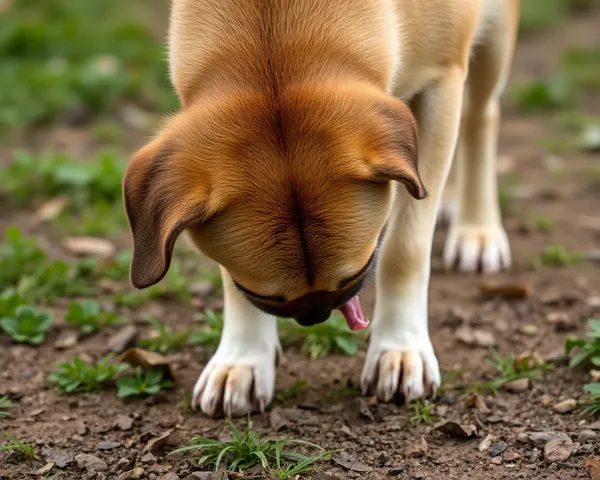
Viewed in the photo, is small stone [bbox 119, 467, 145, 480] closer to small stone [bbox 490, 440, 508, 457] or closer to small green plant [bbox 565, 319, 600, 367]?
small stone [bbox 490, 440, 508, 457]

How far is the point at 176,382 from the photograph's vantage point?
379cm

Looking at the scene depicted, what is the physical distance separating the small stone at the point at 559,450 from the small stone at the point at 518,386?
464mm

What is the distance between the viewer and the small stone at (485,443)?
320cm

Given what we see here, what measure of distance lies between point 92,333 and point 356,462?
1.60 metres

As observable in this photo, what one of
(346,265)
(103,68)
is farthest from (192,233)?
(103,68)

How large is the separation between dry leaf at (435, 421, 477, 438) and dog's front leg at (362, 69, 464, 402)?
0.93ft

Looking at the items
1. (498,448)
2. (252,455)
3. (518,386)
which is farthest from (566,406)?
(252,455)

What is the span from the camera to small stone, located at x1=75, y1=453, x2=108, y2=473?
10.3ft

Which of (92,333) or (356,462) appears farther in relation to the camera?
(92,333)

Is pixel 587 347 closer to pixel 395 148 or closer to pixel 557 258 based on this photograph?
pixel 395 148

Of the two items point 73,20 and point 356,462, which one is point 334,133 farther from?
point 73,20

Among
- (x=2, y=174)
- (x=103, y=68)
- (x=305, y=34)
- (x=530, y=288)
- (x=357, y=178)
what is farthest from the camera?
(x=103, y=68)

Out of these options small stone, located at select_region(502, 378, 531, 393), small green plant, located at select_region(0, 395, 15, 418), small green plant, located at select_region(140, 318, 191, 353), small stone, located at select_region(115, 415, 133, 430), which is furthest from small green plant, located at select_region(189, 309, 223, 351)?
small stone, located at select_region(502, 378, 531, 393)

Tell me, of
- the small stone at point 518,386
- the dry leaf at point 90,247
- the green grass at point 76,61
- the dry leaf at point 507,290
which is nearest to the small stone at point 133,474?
the small stone at point 518,386
